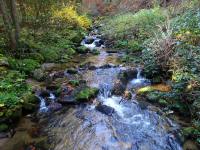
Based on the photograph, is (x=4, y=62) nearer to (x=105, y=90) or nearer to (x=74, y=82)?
(x=74, y=82)

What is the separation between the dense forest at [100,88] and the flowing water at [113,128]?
0.08 feet

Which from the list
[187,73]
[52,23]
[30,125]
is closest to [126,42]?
[52,23]

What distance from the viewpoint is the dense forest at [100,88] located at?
6941 mm

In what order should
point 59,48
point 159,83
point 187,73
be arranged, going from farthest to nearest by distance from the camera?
1. point 59,48
2. point 159,83
3. point 187,73

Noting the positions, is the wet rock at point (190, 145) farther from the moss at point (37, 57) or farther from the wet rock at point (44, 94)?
the moss at point (37, 57)

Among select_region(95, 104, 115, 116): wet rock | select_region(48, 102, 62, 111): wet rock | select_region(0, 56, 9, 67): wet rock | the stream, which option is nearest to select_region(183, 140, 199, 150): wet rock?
the stream

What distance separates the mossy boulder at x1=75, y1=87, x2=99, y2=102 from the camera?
29.4ft

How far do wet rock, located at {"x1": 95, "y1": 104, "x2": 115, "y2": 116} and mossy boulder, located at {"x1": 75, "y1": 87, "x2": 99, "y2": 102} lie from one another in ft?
2.02

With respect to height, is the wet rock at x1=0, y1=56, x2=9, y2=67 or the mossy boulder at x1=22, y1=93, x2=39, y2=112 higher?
the wet rock at x1=0, y1=56, x2=9, y2=67

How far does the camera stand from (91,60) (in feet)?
44.6

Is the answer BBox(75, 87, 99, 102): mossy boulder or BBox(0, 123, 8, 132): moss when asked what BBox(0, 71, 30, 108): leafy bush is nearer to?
BBox(0, 123, 8, 132): moss

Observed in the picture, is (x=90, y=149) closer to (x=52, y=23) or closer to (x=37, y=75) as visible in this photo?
(x=37, y=75)

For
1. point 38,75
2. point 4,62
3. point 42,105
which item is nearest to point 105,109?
point 42,105

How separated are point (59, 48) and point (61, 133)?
26.6 ft
